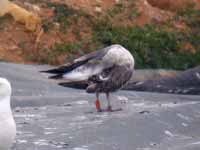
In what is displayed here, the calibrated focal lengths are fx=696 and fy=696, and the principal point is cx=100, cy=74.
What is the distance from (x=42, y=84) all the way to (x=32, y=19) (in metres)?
4.45

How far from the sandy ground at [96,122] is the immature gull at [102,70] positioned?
21 centimetres

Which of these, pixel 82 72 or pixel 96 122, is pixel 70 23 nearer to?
pixel 82 72

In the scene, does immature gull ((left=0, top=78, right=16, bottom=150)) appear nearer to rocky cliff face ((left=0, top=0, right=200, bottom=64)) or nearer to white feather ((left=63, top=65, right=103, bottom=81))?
white feather ((left=63, top=65, right=103, bottom=81))

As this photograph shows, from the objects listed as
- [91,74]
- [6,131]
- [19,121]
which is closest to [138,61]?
[91,74]

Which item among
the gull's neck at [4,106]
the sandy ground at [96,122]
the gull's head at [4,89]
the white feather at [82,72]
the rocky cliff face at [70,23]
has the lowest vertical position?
the rocky cliff face at [70,23]

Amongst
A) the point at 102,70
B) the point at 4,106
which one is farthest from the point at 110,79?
the point at 4,106

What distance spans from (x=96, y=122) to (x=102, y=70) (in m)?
1.09

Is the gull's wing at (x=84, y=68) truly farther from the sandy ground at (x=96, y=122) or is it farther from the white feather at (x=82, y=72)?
the sandy ground at (x=96, y=122)

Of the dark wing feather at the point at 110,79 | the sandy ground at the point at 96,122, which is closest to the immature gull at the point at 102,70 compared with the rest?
the dark wing feather at the point at 110,79

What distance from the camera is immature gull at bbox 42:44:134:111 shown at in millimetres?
5570

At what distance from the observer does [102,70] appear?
221 inches

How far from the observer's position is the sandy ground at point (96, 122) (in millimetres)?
4035

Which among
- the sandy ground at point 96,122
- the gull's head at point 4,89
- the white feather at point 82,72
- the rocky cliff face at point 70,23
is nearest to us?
the gull's head at point 4,89

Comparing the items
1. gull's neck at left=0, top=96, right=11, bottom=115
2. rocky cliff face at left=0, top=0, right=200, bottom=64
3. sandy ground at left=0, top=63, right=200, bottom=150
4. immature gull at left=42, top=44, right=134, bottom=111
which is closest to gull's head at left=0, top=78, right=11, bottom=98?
gull's neck at left=0, top=96, right=11, bottom=115
